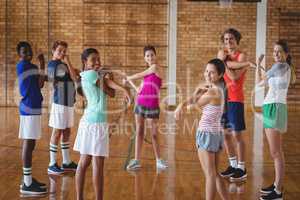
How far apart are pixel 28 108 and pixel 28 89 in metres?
0.17

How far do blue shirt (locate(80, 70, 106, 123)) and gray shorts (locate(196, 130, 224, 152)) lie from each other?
763 mm

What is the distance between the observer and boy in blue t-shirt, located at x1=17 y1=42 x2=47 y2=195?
14.7 feet

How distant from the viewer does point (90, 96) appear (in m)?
3.88

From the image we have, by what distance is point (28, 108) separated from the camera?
177 inches

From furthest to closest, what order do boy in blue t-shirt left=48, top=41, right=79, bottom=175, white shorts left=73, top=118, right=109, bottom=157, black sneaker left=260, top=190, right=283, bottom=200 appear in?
boy in blue t-shirt left=48, top=41, right=79, bottom=175 → black sneaker left=260, top=190, right=283, bottom=200 → white shorts left=73, top=118, right=109, bottom=157

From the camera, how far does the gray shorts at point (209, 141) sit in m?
3.69

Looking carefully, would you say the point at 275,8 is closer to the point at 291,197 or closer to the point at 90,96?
the point at 291,197

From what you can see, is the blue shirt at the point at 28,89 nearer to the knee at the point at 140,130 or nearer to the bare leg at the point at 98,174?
the bare leg at the point at 98,174

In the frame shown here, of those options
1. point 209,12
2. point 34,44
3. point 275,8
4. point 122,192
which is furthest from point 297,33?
point 122,192

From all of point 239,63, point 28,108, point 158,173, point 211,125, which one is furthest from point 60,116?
point 211,125

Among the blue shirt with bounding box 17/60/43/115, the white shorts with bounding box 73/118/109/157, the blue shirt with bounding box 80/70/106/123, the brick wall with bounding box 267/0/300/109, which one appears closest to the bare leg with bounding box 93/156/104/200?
the white shorts with bounding box 73/118/109/157

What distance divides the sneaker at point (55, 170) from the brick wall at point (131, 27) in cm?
697

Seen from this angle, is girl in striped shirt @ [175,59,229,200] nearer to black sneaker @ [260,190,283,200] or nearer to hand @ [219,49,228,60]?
black sneaker @ [260,190,283,200]

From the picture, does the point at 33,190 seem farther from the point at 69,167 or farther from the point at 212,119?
the point at 212,119
